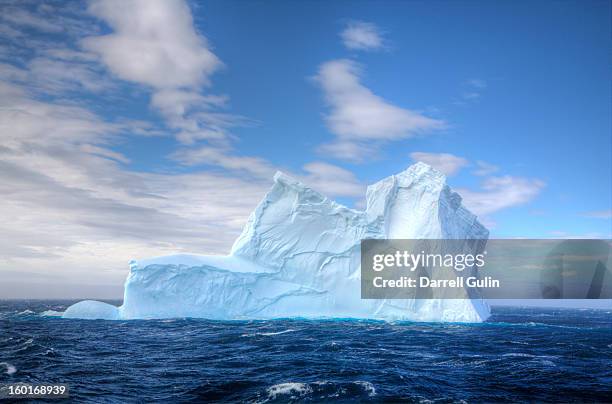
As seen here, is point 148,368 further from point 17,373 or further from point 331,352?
point 331,352

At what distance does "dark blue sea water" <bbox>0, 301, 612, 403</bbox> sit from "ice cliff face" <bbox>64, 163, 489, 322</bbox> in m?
9.47

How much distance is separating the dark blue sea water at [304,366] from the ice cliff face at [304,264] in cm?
947

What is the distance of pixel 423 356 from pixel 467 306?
18.1 metres

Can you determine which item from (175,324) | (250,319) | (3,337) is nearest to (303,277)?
(250,319)

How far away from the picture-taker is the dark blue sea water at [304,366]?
1156 centimetres

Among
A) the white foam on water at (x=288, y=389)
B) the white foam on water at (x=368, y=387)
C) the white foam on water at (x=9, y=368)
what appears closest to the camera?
the white foam on water at (x=288, y=389)

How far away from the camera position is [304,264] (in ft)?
122

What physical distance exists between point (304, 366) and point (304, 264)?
22.3m

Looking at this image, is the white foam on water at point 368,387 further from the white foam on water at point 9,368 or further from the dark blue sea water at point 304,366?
the white foam on water at point 9,368

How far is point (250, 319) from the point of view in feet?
114

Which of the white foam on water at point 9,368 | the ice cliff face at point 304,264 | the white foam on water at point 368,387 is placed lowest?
the white foam on water at point 9,368

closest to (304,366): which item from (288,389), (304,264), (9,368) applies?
(288,389)

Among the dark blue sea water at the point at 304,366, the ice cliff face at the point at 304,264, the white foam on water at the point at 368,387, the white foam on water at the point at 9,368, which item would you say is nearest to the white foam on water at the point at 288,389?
the dark blue sea water at the point at 304,366

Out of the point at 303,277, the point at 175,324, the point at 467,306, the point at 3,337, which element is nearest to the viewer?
the point at 3,337
